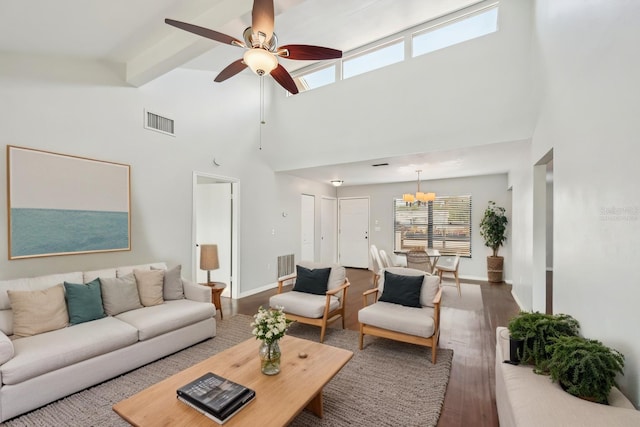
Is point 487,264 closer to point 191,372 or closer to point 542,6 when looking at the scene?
point 542,6

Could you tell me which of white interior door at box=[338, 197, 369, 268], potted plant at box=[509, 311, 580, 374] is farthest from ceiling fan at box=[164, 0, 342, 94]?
white interior door at box=[338, 197, 369, 268]

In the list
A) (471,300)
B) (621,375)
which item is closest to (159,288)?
(621,375)

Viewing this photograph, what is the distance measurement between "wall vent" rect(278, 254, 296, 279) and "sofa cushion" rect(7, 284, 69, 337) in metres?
3.87

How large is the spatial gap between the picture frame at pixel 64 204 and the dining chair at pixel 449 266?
5089mm

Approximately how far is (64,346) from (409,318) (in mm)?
2997

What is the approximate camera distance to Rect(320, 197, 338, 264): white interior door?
802 cm

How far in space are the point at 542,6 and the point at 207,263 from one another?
16.4 feet

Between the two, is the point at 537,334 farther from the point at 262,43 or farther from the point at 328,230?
the point at 328,230

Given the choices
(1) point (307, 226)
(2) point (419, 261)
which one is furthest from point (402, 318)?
(1) point (307, 226)

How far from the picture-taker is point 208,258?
4312 millimetres

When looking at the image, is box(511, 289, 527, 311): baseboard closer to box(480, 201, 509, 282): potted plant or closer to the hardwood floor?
the hardwood floor

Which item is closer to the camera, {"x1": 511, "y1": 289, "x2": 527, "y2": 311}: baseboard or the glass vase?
the glass vase

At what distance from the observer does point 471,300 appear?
506 cm

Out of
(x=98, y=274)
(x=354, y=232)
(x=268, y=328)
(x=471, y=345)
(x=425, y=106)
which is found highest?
(x=425, y=106)
